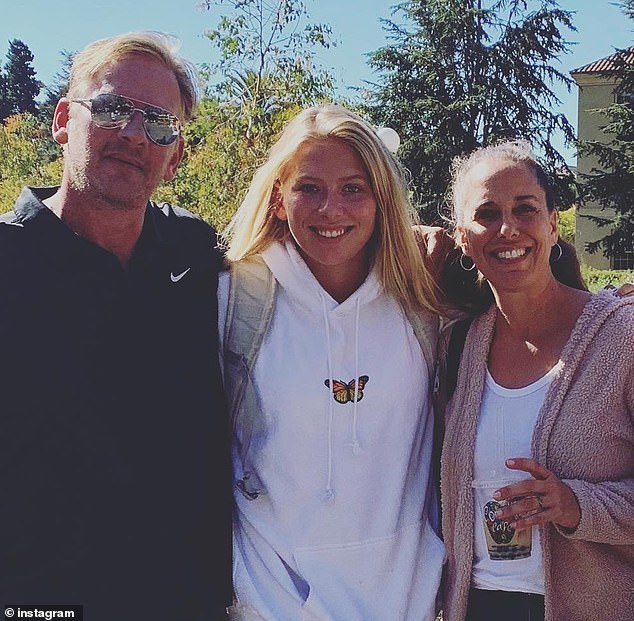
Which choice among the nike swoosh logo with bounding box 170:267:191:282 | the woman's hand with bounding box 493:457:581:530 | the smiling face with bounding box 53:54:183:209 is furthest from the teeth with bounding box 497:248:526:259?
the smiling face with bounding box 53:54:183:209

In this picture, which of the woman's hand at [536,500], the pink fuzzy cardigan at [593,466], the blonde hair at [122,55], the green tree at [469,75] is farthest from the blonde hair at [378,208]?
the green tree at [469,75]

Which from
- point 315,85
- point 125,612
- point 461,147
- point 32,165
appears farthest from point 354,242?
point 461,147

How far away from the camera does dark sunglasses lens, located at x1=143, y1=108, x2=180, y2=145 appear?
2666mm

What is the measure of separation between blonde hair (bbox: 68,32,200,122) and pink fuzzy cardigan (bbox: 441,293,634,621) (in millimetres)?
1716

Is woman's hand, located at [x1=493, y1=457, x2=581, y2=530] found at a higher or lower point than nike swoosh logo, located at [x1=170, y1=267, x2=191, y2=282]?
lower

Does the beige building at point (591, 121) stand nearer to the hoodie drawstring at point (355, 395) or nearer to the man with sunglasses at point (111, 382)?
the hoodie drawstring at point (355, 395)

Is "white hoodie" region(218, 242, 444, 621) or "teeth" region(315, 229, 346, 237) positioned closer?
"white hoodie" region(218, 242, 444, 621)

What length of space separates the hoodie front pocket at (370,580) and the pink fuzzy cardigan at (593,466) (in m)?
0.15

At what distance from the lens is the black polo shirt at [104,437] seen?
2.26 metres

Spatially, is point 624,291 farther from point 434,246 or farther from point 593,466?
point 434,246

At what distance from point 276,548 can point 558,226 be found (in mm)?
1483

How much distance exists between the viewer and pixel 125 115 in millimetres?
2627

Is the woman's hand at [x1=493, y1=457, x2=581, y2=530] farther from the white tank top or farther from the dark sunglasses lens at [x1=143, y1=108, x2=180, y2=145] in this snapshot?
the dark sunglasses lens at [x1=143, y1=108, x2=180, y2=145]

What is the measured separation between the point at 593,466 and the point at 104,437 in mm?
1497
